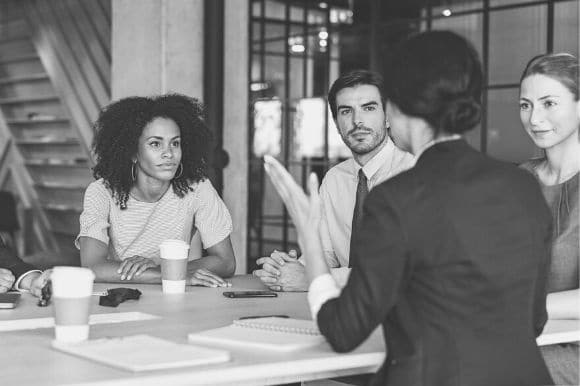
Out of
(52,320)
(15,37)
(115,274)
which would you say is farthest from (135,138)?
(15,37)

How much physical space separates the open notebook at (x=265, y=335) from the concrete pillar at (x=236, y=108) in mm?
4221

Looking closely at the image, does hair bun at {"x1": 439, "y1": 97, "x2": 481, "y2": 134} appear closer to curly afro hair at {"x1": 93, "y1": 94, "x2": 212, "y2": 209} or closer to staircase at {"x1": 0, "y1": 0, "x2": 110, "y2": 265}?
curly afro hair at {"x1": 93, "y1": 94, "x2": 212, "y2": 209}

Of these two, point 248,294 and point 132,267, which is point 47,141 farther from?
point 248,294

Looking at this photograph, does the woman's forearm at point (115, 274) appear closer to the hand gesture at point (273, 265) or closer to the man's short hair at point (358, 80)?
the hand gesture at point (273, 265)

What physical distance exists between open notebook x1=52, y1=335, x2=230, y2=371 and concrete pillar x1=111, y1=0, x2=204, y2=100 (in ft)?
12.8

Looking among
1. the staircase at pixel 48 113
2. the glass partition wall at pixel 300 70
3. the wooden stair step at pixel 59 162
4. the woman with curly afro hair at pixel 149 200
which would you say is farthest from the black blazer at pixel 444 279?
the wooden stair step at pixel 59 162

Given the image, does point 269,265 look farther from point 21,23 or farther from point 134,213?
point 21,23

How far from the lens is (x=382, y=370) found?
1929 mm

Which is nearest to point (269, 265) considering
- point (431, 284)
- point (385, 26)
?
point (431, 284)

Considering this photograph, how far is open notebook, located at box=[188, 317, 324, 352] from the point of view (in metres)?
1.99

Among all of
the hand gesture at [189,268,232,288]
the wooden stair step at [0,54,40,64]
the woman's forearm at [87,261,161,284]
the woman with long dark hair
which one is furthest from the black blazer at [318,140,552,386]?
the wooden stair step at [0,54,40,64]

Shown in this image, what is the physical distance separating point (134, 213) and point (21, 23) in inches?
252

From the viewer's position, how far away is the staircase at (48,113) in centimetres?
837

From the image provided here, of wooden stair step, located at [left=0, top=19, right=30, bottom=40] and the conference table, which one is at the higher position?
wooden stair step, located at [left=0, top=19, right=30, bottom=40]
